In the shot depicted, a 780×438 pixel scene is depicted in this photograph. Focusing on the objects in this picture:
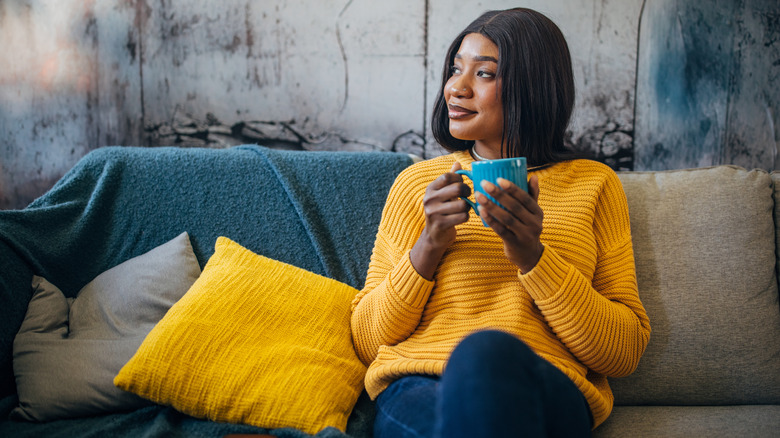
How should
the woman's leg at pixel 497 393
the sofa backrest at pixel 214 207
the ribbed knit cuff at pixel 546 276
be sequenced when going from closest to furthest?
1. the woman's leg at pixel 497 393
2. the ribbed knit cuff at pixel 546 276
3. the sofa backrest at pixel 214 207

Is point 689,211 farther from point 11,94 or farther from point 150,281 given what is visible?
point 11,94

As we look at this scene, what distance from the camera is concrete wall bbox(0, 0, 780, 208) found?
165cm

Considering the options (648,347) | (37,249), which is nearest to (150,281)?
(37,249)

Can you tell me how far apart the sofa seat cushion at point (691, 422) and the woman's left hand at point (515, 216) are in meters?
A: 0.47

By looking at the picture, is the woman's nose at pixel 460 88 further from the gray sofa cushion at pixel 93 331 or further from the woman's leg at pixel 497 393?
the gray sofa cushion at pixel 93 331

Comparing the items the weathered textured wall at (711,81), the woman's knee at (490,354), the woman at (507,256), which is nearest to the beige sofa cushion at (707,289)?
the woman at (507,256)

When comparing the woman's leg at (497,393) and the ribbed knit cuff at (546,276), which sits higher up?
the ribbed knit cuff at (546,276)

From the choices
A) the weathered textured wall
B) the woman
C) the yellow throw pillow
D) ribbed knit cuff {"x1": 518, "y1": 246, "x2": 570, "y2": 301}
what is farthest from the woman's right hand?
the weathered textured wall

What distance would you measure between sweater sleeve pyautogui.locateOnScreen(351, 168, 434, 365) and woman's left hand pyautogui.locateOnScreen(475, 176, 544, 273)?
8.0 inches

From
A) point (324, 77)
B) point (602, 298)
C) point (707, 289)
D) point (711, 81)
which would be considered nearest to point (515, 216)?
point (602, 298)

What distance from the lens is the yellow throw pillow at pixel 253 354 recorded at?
1.01m

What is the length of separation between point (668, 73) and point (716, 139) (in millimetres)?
271

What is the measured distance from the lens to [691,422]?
43.6 inches

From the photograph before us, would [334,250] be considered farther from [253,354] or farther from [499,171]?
[499,171]
